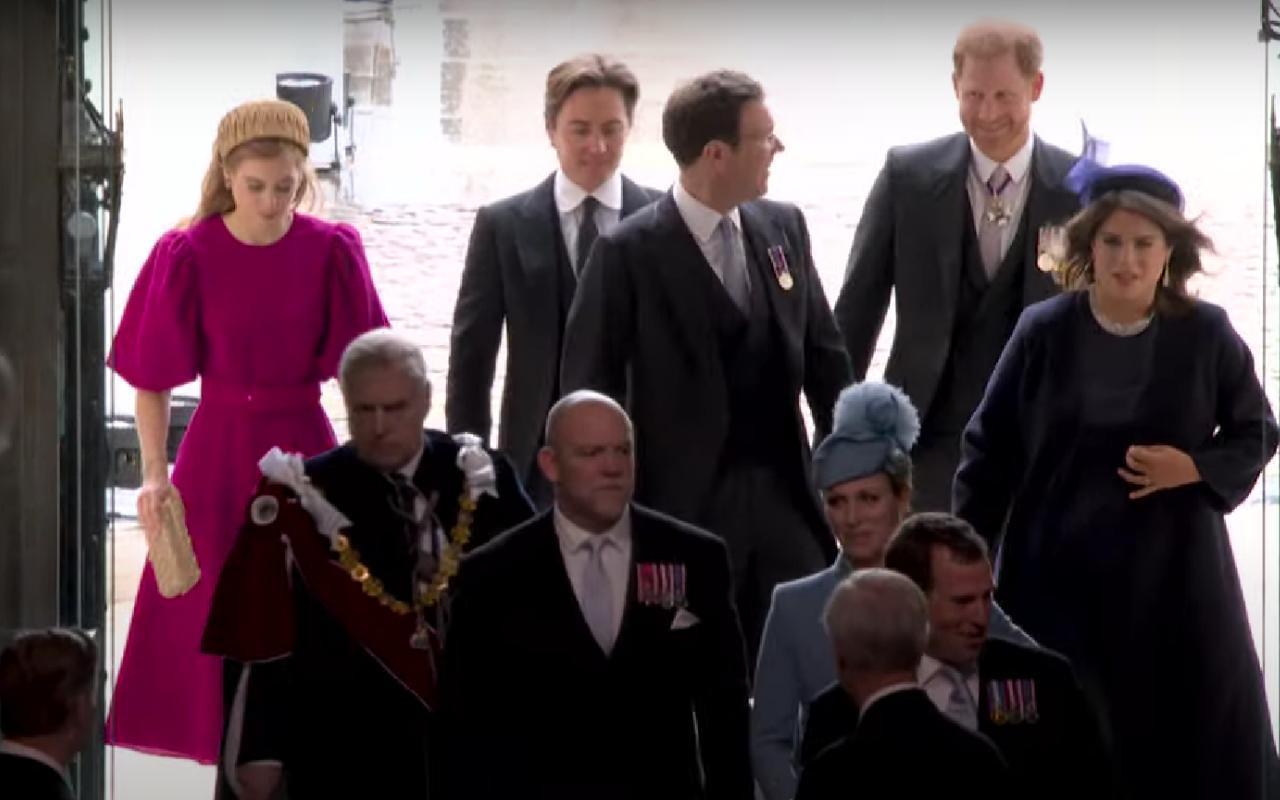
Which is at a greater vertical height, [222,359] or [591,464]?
[222,359]

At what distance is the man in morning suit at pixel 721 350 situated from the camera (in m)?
6.97

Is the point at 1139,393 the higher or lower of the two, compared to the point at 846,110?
lower

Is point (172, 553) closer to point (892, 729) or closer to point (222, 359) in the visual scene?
point (222, 359)

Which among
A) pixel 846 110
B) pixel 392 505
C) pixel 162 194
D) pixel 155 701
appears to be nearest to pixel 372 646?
pixel 392 505

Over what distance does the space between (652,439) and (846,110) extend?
97 cm

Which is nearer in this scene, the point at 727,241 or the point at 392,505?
the point at 392,505

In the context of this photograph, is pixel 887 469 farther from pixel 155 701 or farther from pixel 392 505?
pixel 155 701

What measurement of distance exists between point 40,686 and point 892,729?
4.74 feet

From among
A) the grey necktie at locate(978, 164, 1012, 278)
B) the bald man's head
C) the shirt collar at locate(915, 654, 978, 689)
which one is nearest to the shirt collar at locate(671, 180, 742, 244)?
the grey necktie at locate(978, 164, 1012, 278)

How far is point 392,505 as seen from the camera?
6246 millimetres

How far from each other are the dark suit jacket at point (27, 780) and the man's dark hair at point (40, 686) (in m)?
0.07

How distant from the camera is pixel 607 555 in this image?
6137mm

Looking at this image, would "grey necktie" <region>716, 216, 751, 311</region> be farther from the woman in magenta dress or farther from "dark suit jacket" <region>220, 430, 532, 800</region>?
"dark suit jacket" <region>220, 430, 532, 800</region>

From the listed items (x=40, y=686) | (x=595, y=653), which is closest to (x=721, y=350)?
(x=595, y=653)
